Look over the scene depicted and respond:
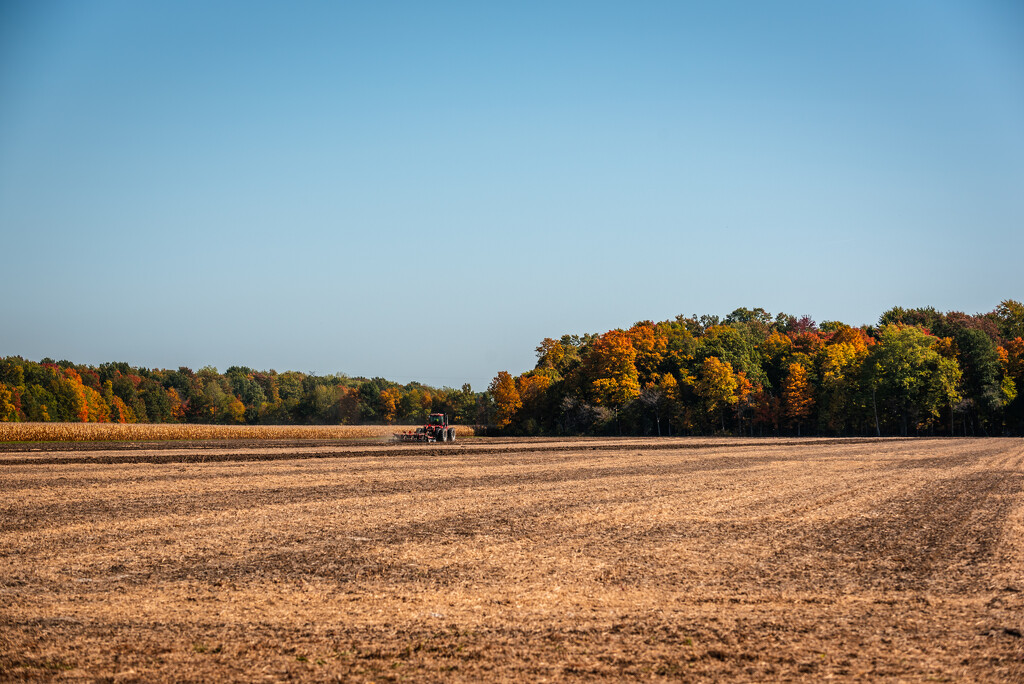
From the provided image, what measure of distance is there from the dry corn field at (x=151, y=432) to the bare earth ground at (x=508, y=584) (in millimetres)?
45421

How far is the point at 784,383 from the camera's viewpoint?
370ft

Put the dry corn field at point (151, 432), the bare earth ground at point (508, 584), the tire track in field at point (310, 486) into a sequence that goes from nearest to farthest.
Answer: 1. the bare earth ground at point (508, 584)
2. the tire track in field at point (310, 486)
3. the dry corn field at point (151, 432)

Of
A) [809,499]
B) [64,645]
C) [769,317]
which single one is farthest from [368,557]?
[769,317]

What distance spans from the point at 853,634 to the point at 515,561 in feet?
20.1

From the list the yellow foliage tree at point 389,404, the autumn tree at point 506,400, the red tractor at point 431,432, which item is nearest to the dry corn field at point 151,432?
the red tractor at point 431,432

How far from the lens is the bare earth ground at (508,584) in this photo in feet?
27.7

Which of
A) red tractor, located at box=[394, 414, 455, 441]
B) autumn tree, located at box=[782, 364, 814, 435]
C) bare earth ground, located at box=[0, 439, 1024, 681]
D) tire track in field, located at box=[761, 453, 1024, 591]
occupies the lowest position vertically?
tire track in field, located at box=[761, 453, 1024, 591]

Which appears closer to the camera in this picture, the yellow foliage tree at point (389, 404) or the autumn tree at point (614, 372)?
the autumn tree at point (614, 372)

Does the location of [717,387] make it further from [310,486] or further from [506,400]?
[310,486]

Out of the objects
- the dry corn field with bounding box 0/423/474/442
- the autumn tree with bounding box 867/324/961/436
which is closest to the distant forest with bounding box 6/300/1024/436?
the autumn tree with bounding box 867/324/961/436

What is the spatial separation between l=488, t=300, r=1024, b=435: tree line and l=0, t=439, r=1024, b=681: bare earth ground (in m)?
83.5

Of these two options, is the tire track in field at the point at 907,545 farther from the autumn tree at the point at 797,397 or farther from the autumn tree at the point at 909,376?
the autumn tree at the point at 797,397

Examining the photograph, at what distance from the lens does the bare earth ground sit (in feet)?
27.7

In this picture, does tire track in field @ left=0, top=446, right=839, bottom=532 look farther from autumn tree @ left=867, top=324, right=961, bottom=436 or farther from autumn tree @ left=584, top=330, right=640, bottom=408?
autumn tree @ left=584, top=330, right=640, bottom=408
